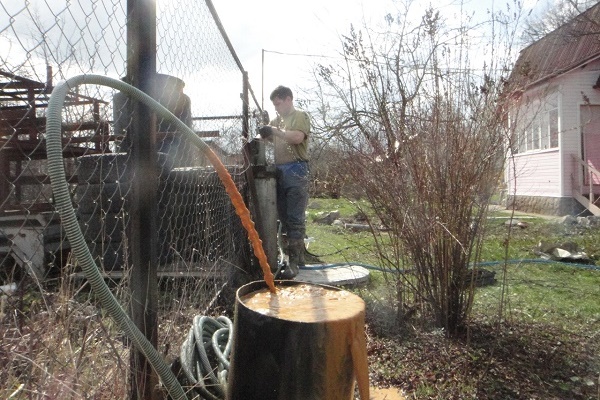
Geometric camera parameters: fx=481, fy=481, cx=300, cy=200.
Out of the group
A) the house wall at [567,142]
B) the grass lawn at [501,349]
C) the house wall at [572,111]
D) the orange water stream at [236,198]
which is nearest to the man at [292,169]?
the grass lawn at [501,349]

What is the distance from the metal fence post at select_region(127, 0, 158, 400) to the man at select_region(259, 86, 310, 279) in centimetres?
332

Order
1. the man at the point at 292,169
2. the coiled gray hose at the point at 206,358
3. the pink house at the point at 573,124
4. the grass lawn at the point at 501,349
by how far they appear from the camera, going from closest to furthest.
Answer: the coiled gray hose at the point at 206,358, the grass lawn at the point at 501,349, the man at the point at 292,169, the pink house at the point at 573,124

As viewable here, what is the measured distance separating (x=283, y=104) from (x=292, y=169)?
2.44ft

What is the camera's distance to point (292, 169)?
5.23 metres

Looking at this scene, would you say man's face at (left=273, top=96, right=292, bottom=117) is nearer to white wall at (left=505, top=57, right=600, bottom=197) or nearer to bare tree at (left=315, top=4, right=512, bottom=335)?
bare tree at (left=315, top=4, right=512, bottom=335)

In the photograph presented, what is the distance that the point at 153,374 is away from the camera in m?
1.78

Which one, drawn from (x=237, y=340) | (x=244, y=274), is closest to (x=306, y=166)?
(x=244, y=274)

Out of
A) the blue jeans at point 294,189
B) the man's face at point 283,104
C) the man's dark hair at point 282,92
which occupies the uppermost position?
the man's dark hair at point 282,92

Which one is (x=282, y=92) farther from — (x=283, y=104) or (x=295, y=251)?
(x=295, y=251)

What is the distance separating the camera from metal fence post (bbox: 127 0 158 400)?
1.73 m

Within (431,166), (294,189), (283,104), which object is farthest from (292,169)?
(431,166)

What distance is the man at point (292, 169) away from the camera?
17.1 ft

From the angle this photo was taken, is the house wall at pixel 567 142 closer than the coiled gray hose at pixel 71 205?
No

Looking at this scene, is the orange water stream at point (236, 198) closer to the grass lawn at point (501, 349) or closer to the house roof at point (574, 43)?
the grass lawn at point (501, 349)
